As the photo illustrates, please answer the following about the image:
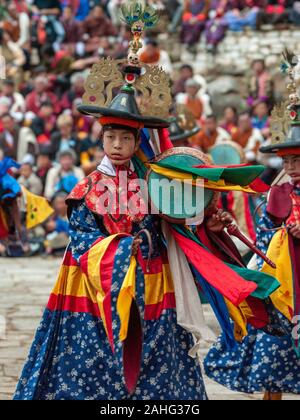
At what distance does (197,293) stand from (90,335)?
2.03 ft

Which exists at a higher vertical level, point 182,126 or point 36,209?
point 182,126

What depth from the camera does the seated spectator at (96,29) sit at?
21.6 meters

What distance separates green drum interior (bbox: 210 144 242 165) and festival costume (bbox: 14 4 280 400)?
5653mm

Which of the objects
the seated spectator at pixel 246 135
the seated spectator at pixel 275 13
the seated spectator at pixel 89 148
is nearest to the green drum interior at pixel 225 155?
the seated spectator at pixel 246 135

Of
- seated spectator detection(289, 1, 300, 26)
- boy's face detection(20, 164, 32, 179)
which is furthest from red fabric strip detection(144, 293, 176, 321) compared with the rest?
seated spectator detection(289, 1, 300, 26)

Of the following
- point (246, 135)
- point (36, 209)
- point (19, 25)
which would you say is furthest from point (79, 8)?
point (36, 209)

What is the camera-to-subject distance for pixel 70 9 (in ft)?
72.5

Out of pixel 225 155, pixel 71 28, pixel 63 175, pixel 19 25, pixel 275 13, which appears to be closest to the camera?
pixel 225 155

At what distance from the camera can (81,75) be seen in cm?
1980

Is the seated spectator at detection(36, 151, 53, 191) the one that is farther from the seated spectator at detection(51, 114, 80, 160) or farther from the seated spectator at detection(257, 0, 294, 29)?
the seated spectator at detection(257, 0, 294, 29)

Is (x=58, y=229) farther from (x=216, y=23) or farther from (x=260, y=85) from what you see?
(x=216, y=23)

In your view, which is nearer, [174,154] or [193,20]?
[174,154]

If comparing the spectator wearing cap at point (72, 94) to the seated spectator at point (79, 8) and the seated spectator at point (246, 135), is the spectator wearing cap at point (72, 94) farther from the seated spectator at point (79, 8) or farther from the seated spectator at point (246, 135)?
the seated spectator at point (246, 135)

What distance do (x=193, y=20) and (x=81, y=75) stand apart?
3.45 m
